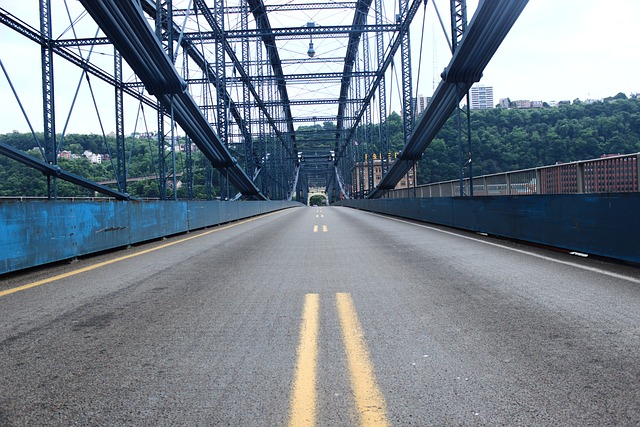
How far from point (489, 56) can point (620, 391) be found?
16655mm

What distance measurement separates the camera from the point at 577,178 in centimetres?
886

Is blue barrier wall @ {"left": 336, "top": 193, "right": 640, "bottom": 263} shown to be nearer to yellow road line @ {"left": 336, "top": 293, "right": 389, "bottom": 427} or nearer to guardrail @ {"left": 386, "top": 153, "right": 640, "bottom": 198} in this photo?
guardrail @ {"left": 386, "top": 153, "right": 640, "bottom": 198}

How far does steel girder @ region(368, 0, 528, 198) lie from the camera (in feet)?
47.8

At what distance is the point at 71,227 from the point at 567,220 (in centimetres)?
928

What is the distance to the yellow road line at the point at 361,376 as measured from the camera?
2.47 meters

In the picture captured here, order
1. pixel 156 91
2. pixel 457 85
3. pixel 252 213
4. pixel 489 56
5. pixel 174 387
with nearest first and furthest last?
pixel 174 387 → pixel 489 56 → pixel 457 85 → pixel 156 91 → pixel 252 213

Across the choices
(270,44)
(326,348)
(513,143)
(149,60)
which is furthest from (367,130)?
(326,348)

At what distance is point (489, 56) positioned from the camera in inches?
678

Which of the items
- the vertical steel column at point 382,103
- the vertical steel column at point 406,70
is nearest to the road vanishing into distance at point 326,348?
the vertical steel column at point 406,70

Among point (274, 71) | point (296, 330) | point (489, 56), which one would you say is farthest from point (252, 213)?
point (274, 71)

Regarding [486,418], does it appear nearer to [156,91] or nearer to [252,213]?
[156,91]

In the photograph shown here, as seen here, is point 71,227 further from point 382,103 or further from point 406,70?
point 382,103

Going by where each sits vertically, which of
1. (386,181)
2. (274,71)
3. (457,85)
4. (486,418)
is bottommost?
(486,418)

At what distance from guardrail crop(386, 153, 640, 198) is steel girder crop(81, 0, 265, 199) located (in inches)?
521
